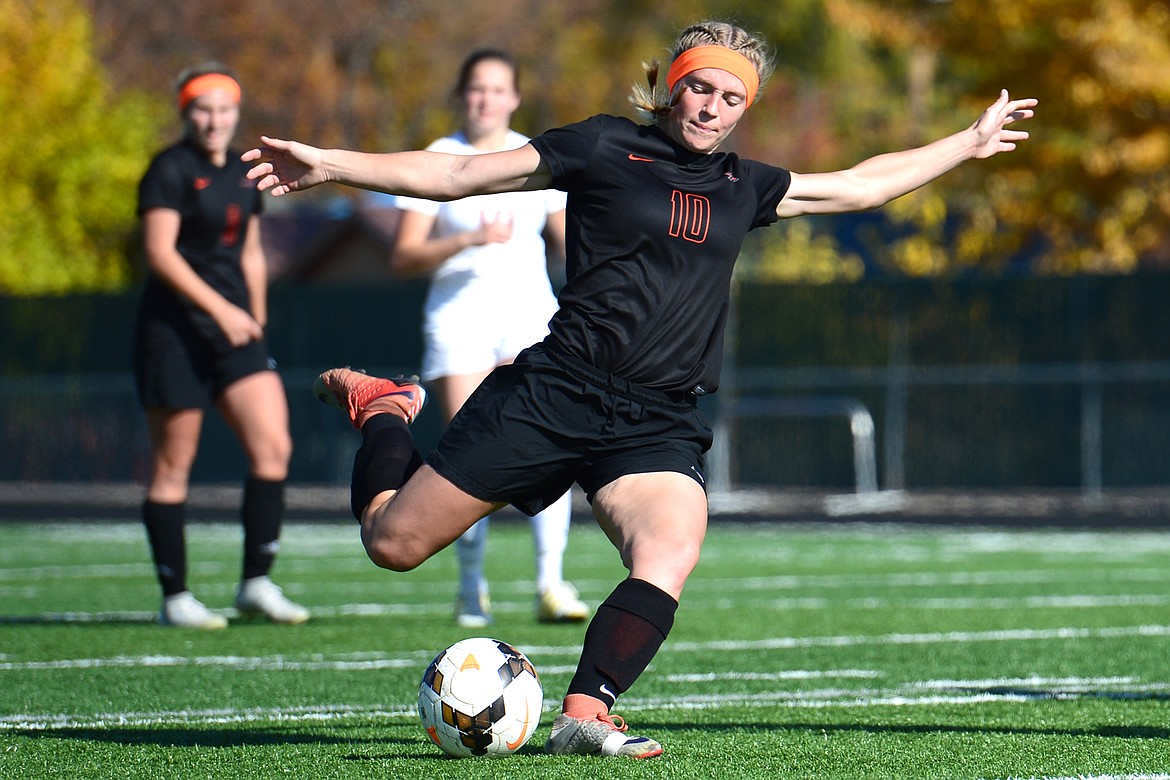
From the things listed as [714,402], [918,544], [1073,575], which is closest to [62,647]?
[1073,575]

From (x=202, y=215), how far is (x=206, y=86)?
566 mm

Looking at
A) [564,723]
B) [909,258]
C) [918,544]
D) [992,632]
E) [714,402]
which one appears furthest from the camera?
[909,258]

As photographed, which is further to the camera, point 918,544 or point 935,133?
point 935,133

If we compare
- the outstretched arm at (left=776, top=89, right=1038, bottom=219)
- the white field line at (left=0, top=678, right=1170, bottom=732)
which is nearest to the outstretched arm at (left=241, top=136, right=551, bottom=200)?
the outstretched arm at (left=776, top=89, right=1038, bottom=219)

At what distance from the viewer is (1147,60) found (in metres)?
20.5

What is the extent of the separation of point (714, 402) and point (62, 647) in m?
16.0

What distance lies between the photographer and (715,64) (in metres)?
4.79

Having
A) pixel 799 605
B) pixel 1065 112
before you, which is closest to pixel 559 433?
pixel 799 605

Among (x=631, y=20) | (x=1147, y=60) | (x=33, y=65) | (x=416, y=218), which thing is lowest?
(x=416, y=218)

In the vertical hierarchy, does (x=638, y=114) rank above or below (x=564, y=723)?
above

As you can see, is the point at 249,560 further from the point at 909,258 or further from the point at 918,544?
the point at 909,258

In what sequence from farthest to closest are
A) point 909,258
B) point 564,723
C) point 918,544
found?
point 909,258 < point 918,544 < point 564,723

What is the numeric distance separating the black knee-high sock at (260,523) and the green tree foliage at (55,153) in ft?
72.0

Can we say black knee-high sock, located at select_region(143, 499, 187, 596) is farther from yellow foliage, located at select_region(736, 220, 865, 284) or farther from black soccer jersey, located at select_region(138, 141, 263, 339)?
yellow foliage, located at select_region(736, 220, 865, 284)
